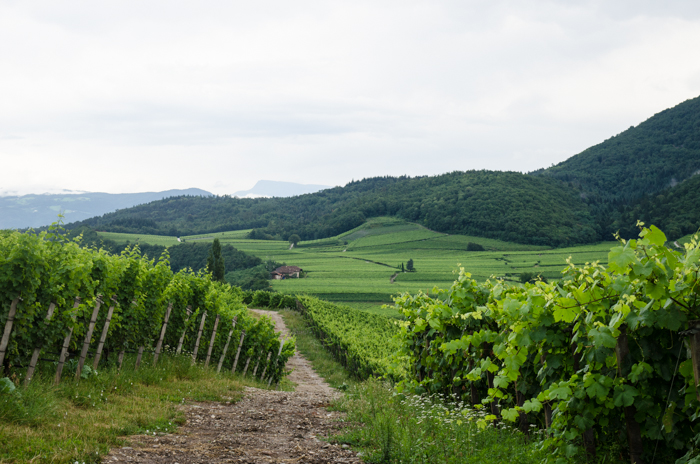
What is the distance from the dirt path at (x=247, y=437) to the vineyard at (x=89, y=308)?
2333mm

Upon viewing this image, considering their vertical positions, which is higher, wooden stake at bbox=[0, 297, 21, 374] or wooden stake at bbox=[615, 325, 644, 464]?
wooden stake at bbox=[615, 325, 644, 464]

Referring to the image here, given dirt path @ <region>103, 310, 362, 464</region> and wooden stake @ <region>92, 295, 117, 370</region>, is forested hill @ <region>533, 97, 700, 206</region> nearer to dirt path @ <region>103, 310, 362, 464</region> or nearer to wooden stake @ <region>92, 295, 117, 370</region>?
dirt path @ <region>103, 310, 362, 464</region>

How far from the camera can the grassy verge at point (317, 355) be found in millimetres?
20333

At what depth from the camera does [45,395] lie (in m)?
5.99

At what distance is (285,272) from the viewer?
93250mm

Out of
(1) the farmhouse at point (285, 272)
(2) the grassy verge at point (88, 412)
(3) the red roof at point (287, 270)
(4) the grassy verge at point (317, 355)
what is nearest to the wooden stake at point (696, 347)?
(2) the grassy verge at point (88, 412)

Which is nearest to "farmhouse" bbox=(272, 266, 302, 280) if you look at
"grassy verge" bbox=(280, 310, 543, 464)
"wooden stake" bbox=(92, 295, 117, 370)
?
"wooden stake" bbox=(92, 295, 117, 370)

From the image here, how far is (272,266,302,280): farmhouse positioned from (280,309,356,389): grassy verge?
44.5 metres

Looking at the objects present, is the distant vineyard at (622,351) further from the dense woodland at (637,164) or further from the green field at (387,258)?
the dense woodland at (637,164)

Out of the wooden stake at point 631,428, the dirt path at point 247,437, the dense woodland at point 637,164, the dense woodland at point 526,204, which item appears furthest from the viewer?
the dense woodland at point 637,164

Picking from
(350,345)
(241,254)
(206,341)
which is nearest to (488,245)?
(241,254)

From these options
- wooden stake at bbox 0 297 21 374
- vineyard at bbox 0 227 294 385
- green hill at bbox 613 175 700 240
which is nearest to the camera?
wooden stake at bbox 0 297 21 374

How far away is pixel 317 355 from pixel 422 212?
115 meters

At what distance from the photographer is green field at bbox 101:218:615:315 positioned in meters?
75.1
